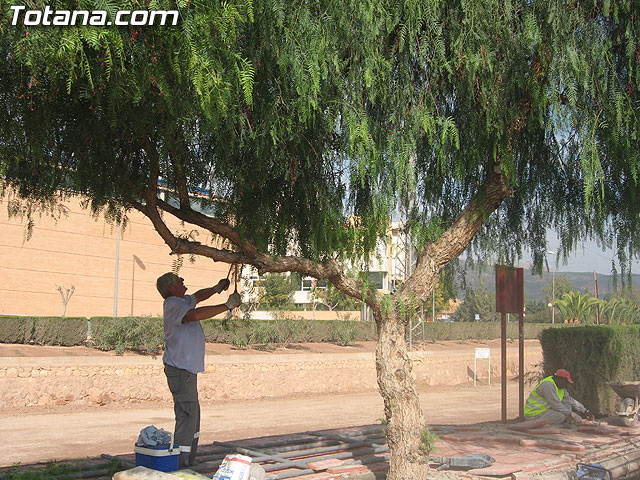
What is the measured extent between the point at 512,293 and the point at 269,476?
7173 mm

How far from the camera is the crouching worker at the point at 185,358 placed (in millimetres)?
6465

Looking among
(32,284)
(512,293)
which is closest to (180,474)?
(512,293)

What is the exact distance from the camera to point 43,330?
21.8 m

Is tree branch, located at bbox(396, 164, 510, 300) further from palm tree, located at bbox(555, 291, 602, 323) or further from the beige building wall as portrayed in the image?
palm tree, located at bbox(555, 291, 602, 323)

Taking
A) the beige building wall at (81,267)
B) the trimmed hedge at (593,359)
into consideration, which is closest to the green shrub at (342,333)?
the beige building wall at (81,267)

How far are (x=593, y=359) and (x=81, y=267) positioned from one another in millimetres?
25076

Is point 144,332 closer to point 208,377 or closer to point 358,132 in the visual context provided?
point 208,377

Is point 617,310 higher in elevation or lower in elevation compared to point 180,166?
lower

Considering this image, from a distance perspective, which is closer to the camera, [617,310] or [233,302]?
[233,302]

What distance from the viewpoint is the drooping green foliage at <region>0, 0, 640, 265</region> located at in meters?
4.96

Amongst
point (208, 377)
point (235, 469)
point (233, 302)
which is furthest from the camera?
point (208, 377)

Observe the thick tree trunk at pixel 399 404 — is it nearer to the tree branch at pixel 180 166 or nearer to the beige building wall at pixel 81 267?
the tree branch at pixel 180 166

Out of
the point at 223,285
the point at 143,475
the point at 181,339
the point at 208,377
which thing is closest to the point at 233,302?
the point at 223,285

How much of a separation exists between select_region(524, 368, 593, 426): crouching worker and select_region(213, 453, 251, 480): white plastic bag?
700 cm
